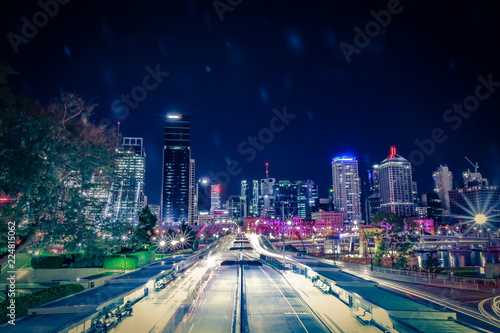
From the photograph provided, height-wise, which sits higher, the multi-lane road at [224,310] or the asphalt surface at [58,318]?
the asphalt surface at [58,318]

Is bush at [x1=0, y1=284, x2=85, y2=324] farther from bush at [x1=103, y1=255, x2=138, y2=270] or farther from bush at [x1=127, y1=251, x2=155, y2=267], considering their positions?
bush at [x1=127, y1=251, x2=155, y2=267]

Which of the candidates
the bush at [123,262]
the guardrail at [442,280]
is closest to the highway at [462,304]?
the guardrail at [442,280]

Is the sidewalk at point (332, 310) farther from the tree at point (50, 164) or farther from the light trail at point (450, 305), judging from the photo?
the tree at point (50, 164)

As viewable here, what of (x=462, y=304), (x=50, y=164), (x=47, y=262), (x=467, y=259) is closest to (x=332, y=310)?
(x=462, y=304)

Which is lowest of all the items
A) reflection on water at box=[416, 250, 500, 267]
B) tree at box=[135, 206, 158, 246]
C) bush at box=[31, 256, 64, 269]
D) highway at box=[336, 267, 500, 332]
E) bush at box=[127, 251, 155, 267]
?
reflection on water at box=[416, 250, 500, 267]

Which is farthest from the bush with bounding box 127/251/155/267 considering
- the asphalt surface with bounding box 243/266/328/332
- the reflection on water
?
the reflection on water
